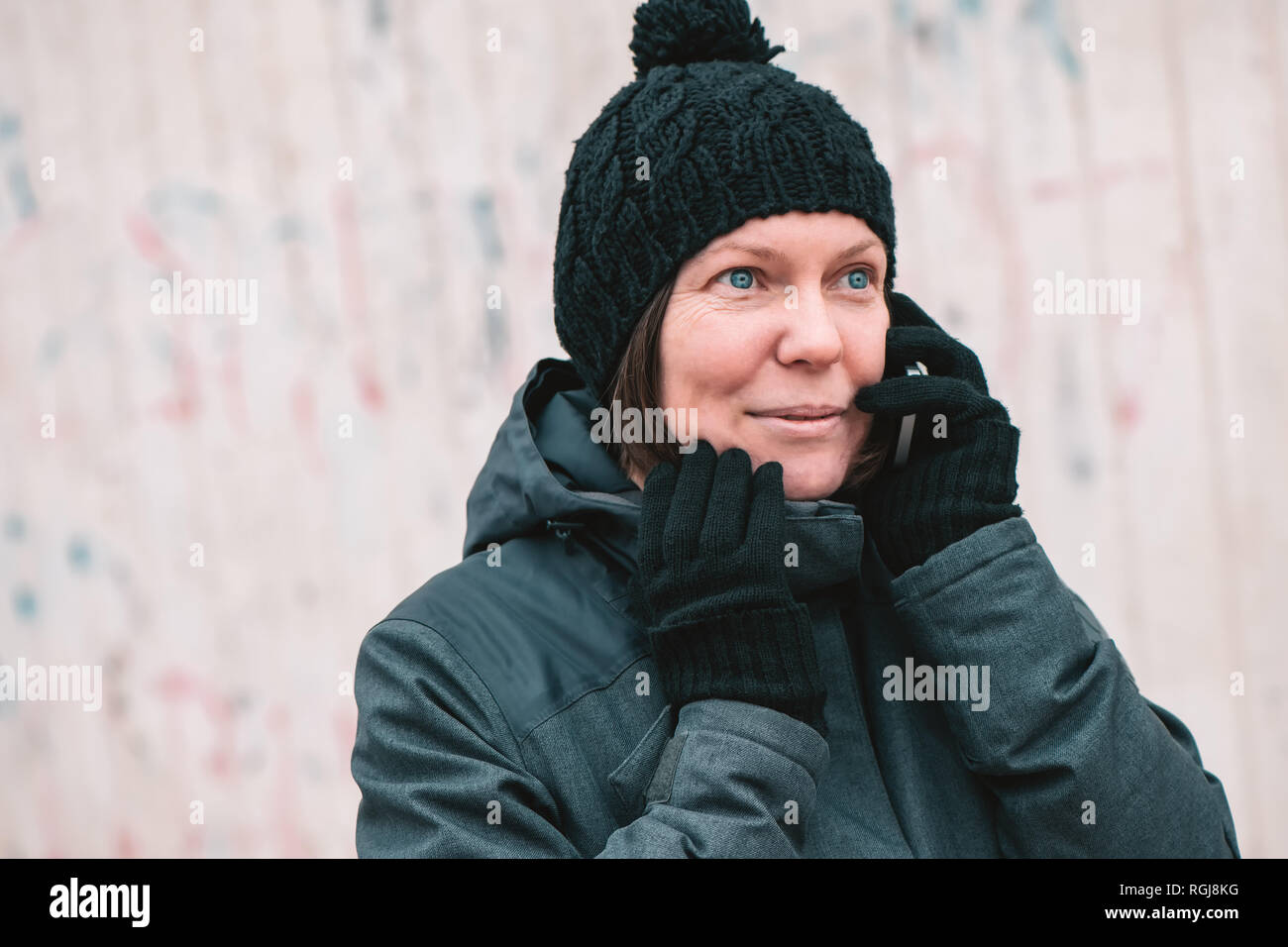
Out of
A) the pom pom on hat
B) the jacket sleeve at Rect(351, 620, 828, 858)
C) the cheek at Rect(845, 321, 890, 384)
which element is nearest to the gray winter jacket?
the jacket sleeve at Rect(351, 620, 828, 858)

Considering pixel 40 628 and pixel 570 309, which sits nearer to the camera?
pixel 570 309

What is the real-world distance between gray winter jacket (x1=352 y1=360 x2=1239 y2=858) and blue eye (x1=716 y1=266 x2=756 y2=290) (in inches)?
12.5

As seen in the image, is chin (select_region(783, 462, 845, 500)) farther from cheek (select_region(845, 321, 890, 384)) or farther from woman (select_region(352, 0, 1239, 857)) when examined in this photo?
cheek (select_region(845, 321, 890, 384))

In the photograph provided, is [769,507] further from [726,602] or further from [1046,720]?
[1046,720]

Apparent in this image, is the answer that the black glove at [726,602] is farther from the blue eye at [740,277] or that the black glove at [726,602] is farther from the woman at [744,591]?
the blue eye at [740,277]

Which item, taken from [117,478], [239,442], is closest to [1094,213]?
[239,442]

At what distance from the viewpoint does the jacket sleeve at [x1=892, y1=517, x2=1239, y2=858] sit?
Result: 145 centimetres

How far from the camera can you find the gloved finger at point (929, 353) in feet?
5.67

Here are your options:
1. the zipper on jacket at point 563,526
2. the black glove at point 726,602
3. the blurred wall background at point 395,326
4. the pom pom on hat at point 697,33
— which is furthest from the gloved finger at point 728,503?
the blurred wall background at point 395,326

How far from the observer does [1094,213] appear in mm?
2859

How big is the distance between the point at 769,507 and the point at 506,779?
47 cm

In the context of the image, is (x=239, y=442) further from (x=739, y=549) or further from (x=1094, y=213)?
(x=1094, y=213)

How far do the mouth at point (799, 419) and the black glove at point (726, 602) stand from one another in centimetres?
10
